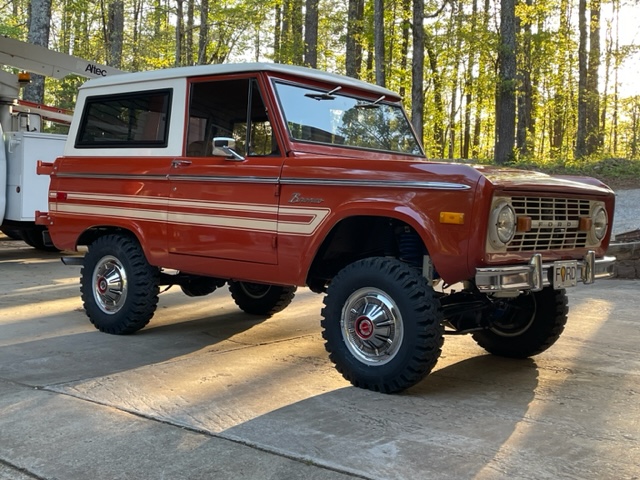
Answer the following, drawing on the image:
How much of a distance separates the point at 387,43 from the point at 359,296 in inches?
1123

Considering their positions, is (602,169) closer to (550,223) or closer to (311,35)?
(311,35)

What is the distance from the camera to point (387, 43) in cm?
3139

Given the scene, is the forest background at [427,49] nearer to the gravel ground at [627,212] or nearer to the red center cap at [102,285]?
→ the gravel ground at [627,212]

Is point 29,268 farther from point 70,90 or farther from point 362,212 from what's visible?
point 70,90

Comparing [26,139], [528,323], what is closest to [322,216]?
[528,323]

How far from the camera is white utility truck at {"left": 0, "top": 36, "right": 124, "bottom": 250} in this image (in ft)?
36.5

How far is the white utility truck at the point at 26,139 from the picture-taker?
1112 cm

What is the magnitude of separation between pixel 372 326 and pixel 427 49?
25636mm

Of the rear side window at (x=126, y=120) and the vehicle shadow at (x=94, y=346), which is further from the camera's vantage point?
the rear side window at (x=126, y=120)

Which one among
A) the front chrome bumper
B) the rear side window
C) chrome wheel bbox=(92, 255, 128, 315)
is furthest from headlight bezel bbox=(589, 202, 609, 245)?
chrome wheel bbox=(92, 255, 128, 315)

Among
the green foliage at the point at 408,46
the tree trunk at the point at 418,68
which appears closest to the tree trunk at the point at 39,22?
the green foliage at the point at 408,46

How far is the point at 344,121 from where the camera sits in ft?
18.3

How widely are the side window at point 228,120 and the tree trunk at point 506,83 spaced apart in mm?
14659

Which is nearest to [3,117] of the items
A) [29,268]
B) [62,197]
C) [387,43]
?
[29,268]
